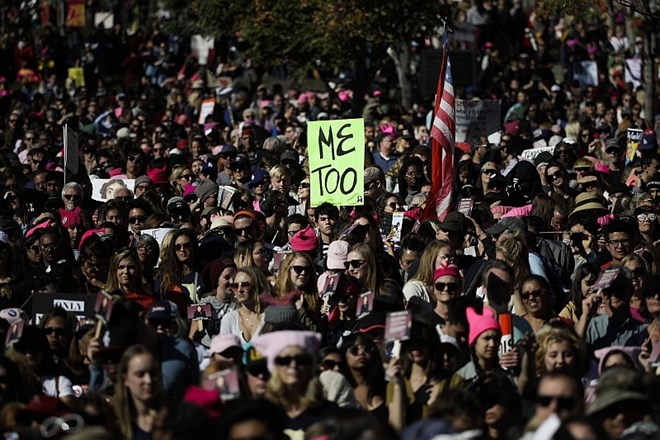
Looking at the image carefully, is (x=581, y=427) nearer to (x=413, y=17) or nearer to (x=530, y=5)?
(x=413, y=17)

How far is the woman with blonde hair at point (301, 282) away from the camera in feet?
39.2

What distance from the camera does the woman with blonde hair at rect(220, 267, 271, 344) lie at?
11.6 metres

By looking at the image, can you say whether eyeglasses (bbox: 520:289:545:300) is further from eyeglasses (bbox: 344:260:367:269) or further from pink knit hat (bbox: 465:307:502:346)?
eyeglasses (bbox: 344:260:367:269)

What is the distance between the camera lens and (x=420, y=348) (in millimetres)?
10070

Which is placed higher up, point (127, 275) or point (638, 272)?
point (127, 275)

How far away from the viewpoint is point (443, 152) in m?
17.0

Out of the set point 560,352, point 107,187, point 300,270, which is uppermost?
point 107,187

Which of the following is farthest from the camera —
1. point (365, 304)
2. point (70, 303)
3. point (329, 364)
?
point (365, 304)

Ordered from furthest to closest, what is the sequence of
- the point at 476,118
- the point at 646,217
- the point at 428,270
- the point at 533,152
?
the point at 476,118, the point at 533,152, the point at 646,217, the point at 428,270

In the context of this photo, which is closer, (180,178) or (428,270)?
(428,270)

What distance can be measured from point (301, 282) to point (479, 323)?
175 cm

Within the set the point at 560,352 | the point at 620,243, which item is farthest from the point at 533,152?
the point at 560,352

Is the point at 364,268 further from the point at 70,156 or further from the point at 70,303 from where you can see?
the point at 70,156

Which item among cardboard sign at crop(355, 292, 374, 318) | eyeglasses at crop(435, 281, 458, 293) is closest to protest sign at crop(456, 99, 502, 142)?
eyeglasses at crop(435, 281, 458, 293)
